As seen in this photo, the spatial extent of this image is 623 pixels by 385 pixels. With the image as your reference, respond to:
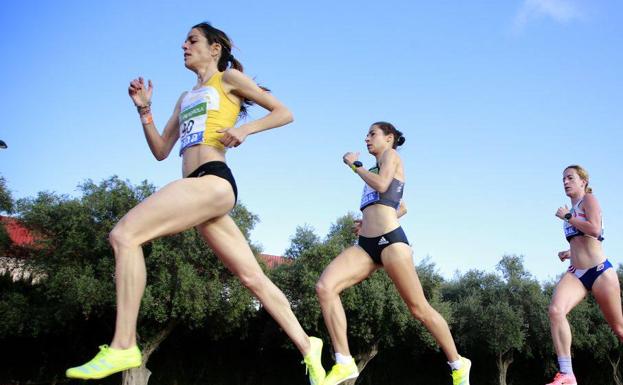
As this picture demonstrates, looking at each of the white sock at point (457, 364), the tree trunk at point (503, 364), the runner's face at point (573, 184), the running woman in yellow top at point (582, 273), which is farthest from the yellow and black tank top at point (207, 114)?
the tree trunk at point (503, 364)

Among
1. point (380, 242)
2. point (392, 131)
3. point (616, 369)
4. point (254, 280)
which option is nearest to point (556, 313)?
point (380, 242)

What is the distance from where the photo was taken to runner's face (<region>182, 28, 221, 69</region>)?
204 inches

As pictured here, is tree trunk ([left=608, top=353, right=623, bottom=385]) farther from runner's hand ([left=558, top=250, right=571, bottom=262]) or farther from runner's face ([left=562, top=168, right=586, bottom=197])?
runner's face ([left=562, top=168, right=586, bottom=197])

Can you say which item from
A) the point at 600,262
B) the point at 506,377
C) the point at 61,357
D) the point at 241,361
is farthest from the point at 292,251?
the point at 600,262

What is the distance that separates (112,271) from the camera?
29.5 meters

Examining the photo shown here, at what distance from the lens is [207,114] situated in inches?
186

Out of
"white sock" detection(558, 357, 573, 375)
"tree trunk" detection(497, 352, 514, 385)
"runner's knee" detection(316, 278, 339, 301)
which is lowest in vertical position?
"tree trunk" detection(497, 352, 514, 385)

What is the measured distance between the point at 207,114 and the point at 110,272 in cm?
2725

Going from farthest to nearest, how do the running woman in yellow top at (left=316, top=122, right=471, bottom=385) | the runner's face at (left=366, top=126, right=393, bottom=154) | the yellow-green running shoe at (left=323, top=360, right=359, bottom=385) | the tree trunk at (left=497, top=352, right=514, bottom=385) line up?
the tree trunk at (left=497, top=352, right=514, bottom=385) < the runner's face at (left=366, top=126, right=393, bottom=154) < the running woman in yellow top at (left=316, top=122, right=471, bottom=385) < the yellow-green running shoe at (left=323, top=360, right=359, bottom=385)

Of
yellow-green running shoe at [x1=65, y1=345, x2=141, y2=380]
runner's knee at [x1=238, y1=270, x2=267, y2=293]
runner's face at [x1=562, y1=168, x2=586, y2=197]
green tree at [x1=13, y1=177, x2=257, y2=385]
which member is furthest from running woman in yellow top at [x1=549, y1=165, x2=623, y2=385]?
green tree at [x1=13, y1=177, x2=257, y2=385]

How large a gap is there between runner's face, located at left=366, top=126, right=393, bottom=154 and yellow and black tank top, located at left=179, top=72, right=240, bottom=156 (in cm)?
259

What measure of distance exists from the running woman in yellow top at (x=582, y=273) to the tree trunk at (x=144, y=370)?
2511 centimetres

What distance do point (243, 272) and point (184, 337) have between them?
1255 inches

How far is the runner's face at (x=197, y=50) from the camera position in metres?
5.18
